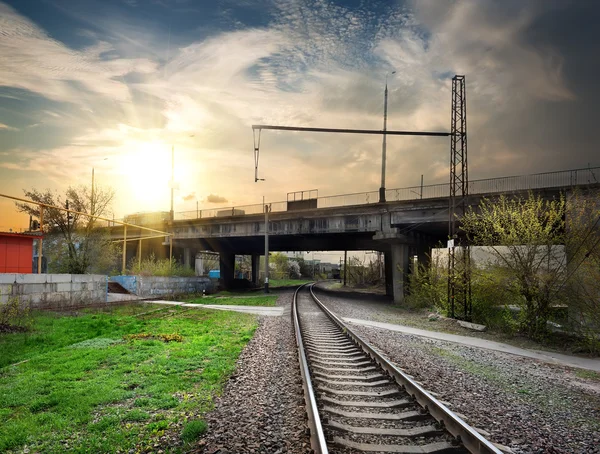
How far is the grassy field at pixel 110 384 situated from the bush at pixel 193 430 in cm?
1

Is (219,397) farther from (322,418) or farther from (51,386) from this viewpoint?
(51,386)

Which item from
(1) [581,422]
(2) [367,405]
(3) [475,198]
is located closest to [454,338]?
(1) [581,422]

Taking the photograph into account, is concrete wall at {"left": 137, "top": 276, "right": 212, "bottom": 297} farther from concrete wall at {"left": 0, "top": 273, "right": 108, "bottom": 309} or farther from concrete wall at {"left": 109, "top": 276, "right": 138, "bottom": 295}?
concrete wall at {"left": 0, "top": 273, "right": 108, "bottom": 309}

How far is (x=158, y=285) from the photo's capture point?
28750 mm

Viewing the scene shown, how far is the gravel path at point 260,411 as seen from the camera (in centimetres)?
464

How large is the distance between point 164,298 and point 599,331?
2495cm

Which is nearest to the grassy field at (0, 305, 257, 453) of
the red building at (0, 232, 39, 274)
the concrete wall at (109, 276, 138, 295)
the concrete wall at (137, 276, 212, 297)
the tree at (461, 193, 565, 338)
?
the red building at (0, 232, 39, 274)

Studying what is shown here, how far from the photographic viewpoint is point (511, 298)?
50.5ft

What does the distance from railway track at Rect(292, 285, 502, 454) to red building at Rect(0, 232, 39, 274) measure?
15.5m

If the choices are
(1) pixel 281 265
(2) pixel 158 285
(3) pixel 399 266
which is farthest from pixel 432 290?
(1) pixel 281 265

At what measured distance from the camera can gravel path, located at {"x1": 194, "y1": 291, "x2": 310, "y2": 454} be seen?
4637 mm

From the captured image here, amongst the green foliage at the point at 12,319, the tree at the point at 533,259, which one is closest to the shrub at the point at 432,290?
the tree at the point at 533,259

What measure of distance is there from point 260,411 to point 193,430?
1110mm

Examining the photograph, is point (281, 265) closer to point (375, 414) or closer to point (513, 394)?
point (513, 394)
